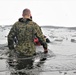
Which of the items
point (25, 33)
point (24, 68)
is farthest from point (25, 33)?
point (24, 68)

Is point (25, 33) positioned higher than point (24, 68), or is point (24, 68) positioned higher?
point (25, 33)

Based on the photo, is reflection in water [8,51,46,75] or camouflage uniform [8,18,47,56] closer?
reflection in water [8,51,46,75]

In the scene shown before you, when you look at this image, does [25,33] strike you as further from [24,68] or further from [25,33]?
[24,68]

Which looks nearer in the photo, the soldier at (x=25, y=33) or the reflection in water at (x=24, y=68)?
the reflection in water at (x=24, y=68)

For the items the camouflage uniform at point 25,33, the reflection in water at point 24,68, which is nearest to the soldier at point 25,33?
the camouflage uniform at point 25,33

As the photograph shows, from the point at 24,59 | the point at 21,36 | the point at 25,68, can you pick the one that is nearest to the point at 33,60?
the point at 24,59

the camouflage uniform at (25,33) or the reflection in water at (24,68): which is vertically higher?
the camouflage uniform at (25,33)

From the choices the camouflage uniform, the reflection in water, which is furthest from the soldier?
the reflection in water

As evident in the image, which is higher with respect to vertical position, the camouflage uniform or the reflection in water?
the camouflage uniform

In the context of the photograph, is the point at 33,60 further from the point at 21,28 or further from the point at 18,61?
the point at 21,28

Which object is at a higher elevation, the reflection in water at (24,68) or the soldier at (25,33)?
the soldier at (25,33)

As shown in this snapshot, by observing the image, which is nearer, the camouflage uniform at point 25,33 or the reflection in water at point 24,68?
the reflection in water at point 24,68

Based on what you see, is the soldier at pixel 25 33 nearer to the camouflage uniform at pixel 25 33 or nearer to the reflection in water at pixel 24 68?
the camouflage uniform at pixel 25 33

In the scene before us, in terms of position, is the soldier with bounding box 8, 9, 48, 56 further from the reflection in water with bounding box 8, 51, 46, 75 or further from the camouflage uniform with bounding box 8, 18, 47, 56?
the reflection in water with bounding box 8, 51, 46, 75
